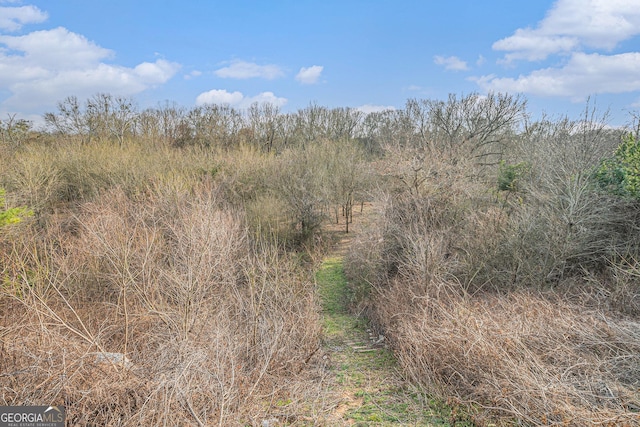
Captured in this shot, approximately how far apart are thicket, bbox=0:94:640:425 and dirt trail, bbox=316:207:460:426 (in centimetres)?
38

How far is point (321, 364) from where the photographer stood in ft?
25.0

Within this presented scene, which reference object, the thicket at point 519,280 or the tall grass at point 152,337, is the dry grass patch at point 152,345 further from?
the thicket at point 519,280

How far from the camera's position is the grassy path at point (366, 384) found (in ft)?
18.5

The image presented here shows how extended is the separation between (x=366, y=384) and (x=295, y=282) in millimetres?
3503

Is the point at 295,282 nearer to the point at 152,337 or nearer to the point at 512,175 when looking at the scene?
the point at 152,337

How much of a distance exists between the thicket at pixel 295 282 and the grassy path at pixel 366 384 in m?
0.39

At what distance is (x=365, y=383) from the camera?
22.9 ft

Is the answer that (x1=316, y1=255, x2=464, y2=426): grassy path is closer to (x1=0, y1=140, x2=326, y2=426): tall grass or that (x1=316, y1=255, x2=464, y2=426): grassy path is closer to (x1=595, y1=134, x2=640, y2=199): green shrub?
(x1=0, y1=140, x2=326, y2=426): tall grass

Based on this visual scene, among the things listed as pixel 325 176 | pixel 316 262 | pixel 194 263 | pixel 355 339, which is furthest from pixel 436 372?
pixel 325 176

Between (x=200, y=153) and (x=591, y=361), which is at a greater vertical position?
(x=200, y=153)

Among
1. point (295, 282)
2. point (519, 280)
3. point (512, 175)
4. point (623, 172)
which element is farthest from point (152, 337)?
point (512, 175)

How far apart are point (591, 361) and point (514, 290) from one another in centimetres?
407

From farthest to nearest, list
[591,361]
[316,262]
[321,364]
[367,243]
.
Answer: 1. [316,262]
2. [367,243]
3. [321,364]
4. [591,361]

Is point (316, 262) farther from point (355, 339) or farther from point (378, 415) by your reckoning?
point (378, 415)
